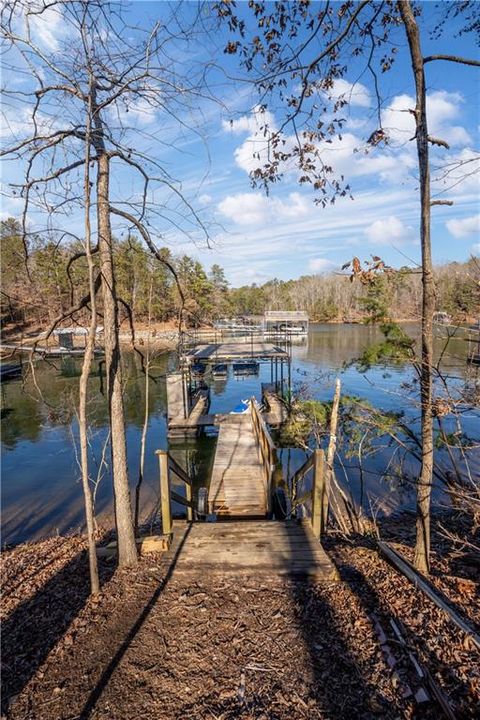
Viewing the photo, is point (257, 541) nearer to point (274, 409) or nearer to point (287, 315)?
point (274, 409)

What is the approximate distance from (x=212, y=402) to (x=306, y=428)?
9.18m

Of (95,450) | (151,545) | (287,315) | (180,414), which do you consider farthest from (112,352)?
(287,315)

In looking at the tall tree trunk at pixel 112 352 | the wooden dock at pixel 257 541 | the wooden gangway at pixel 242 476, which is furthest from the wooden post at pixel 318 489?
the tall tree trunk at pixel 112 352

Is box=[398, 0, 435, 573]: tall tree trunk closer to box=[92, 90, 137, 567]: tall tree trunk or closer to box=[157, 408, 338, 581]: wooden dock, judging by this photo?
box=[157, 408, 338, 581]: wooden dock

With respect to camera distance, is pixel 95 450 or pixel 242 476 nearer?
pixel 242 476

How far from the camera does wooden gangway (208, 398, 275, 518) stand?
22.5 feet

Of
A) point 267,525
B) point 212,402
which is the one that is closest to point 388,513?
point 267,525

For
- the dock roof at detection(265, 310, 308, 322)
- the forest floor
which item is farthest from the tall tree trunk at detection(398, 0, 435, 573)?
the dock roof at detection(265, 310, 308, 322)

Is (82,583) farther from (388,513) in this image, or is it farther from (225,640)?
(388,513)

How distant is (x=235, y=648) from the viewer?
2.66 meters

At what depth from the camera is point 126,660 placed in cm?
255

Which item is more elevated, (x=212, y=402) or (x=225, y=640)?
(x=225, y=640)

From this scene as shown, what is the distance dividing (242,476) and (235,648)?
17.2 ft

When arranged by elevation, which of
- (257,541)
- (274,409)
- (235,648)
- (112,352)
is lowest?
(274,409)
